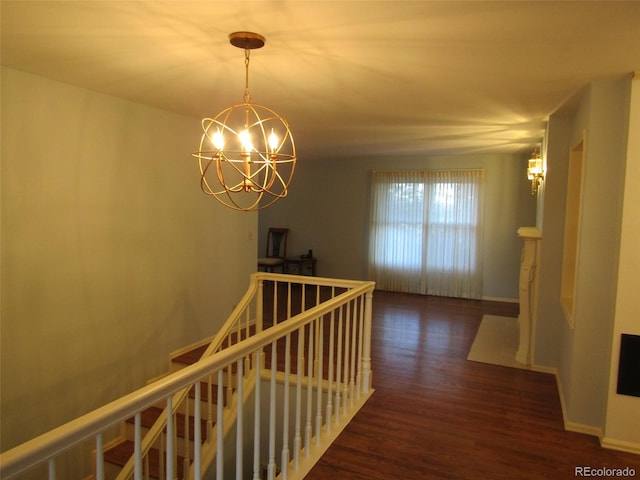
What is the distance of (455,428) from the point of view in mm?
3062

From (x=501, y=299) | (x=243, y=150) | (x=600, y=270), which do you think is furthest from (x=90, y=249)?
(x=501, y=299)

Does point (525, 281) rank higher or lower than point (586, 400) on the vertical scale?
higher

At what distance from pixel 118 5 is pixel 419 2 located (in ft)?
4.22

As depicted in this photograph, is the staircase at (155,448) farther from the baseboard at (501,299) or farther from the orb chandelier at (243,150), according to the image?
the baseboard at (501,299)

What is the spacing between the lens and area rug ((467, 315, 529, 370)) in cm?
441

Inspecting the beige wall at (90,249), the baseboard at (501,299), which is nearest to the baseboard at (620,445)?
the beige wall at (90,249)

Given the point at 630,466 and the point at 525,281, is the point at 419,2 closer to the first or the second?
the point at 630,466

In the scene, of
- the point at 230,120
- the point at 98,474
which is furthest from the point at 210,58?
the point at 98,474

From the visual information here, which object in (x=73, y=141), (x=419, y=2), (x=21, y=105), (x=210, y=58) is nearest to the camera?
(x=419, y=2)

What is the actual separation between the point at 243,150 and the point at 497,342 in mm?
3962

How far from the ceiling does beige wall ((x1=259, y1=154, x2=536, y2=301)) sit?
3.01 m

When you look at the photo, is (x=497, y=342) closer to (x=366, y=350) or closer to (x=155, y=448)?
(x=366, y=350)

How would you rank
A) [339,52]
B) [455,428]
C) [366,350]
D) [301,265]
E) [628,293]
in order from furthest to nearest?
[301,265], [366,350], [455,428], [628,293], [339,52]

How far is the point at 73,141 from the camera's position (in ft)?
10.9
